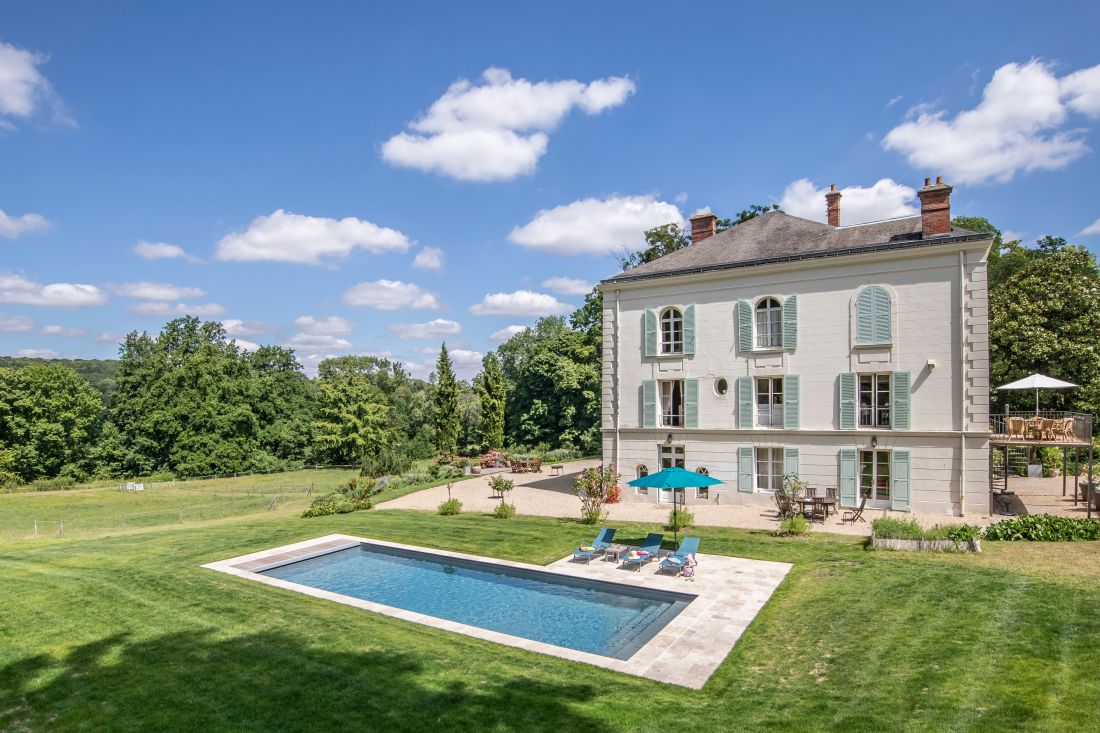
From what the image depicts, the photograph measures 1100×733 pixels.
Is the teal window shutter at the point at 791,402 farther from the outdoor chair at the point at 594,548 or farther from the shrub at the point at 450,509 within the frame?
the shrub at the point at 450,509

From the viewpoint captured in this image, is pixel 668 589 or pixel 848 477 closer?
pixel 668 589

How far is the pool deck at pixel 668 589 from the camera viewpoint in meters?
8.48

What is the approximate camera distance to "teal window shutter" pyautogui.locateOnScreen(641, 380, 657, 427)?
23.3 metres

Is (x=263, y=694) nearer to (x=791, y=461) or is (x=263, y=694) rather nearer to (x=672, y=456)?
(x=672, y=456)

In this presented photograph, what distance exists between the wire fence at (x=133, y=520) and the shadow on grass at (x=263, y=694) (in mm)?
16105

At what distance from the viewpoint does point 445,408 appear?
4603cm

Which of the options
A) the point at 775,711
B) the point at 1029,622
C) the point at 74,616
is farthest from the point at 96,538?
the point at 1029,622

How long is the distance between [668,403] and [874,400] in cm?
714

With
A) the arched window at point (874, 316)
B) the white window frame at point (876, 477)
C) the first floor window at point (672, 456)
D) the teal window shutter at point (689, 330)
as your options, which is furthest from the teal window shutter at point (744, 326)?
the white window frame at point (876, 477)

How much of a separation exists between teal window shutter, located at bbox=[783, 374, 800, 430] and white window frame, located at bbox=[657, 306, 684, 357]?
406 cm

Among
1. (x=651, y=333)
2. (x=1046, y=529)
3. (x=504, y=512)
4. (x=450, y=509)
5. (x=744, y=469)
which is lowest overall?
(x=450, y=509)

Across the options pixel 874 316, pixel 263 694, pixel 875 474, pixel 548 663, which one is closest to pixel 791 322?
pixel 874 316

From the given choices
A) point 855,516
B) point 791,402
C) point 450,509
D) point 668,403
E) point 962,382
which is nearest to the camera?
point 855,516

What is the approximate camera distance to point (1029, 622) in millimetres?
8914
